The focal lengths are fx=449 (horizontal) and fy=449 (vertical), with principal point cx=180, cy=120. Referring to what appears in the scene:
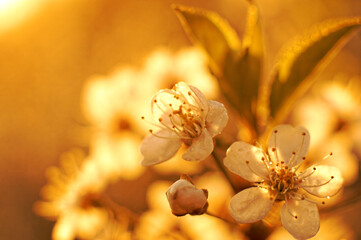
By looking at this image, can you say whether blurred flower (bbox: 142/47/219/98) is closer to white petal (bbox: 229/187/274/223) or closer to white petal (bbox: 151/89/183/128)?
white petal (bbox: 151/89/183/128)

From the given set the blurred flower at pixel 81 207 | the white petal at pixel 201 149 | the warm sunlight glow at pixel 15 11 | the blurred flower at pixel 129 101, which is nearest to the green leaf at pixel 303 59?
the white petal at pixel 201 149

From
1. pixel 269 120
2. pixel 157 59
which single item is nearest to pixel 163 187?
pixel 157 59

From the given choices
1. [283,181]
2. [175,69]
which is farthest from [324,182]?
[175,69]

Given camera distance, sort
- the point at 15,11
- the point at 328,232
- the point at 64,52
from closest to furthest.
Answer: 1. the point at 328,232
2. the point at 15,11
3. the point at 64,52

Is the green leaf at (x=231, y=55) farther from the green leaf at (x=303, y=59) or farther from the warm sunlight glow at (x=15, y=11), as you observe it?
the warm sunlight glow at (x=15, y=11)

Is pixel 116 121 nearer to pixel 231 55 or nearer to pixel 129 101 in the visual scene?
pixel 129 101

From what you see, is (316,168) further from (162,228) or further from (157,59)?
(157,59)
